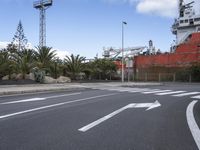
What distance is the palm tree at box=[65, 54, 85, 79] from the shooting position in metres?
39.8

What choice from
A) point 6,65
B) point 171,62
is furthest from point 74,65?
point 171,62

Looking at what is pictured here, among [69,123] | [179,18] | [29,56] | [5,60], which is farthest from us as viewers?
[179,18]

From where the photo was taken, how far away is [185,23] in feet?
266

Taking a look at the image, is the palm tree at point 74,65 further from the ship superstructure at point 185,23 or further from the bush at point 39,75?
the ship superstructure at point 185,23

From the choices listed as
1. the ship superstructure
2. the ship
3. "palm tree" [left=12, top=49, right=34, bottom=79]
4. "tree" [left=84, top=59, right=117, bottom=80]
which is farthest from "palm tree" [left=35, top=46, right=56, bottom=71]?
the ship superstructure

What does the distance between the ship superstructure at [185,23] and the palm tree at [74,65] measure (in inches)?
1650

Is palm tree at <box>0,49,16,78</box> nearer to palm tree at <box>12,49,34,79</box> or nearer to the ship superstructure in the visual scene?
palm tree at <box>12,49,34,79</box>

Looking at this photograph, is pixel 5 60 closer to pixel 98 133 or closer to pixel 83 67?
pixel 83 67

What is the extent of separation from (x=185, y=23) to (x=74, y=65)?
4896 centimetres

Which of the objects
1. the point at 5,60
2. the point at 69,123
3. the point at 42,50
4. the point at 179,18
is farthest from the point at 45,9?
the point at 69,123

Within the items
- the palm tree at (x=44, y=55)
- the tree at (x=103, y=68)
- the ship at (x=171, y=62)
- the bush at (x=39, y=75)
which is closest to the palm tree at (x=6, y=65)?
the bush at (x=39, y=75)

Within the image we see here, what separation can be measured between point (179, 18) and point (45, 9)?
108 feet

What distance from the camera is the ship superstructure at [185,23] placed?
7900 cm

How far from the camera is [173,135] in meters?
7.60
